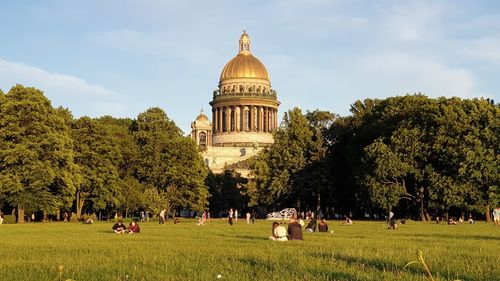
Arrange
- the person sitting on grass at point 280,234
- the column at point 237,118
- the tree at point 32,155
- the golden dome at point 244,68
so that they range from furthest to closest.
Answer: the golden dome at point 244,68
the column at point 237,118
the tree at point 32,155
the person sitting on grass at point 280,234

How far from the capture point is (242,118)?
585 feet

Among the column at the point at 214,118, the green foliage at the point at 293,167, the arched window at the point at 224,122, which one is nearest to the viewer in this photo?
the green foliage at the point at 293,167

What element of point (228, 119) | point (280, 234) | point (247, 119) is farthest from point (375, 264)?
point (247, 119)

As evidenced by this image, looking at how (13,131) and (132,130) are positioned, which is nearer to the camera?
(13,131)

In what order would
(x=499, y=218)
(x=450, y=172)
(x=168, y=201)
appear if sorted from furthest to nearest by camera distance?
(x=168, y=201)
(x=450, y=172)
(x=499, y=218)

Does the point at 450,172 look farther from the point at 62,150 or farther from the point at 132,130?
the point at 132,130

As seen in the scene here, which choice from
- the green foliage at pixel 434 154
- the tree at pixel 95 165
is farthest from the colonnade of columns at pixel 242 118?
the tree at pixel 95 165

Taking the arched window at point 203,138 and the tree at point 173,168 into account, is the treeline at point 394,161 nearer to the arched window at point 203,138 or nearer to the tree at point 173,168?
the tree at point 173,168

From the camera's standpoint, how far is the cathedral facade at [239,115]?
569 ft

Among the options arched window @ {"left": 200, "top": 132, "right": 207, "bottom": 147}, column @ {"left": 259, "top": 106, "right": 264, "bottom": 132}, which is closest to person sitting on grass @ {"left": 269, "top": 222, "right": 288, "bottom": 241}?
arched window @ {"left": 200, "top": 132, "right": 207, "bottom": 147}

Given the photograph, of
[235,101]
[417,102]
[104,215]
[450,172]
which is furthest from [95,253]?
[235,101]

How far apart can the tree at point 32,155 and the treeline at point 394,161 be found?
3054 centimetres

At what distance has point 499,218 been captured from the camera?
56344 mm

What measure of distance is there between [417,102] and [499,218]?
25.9m
